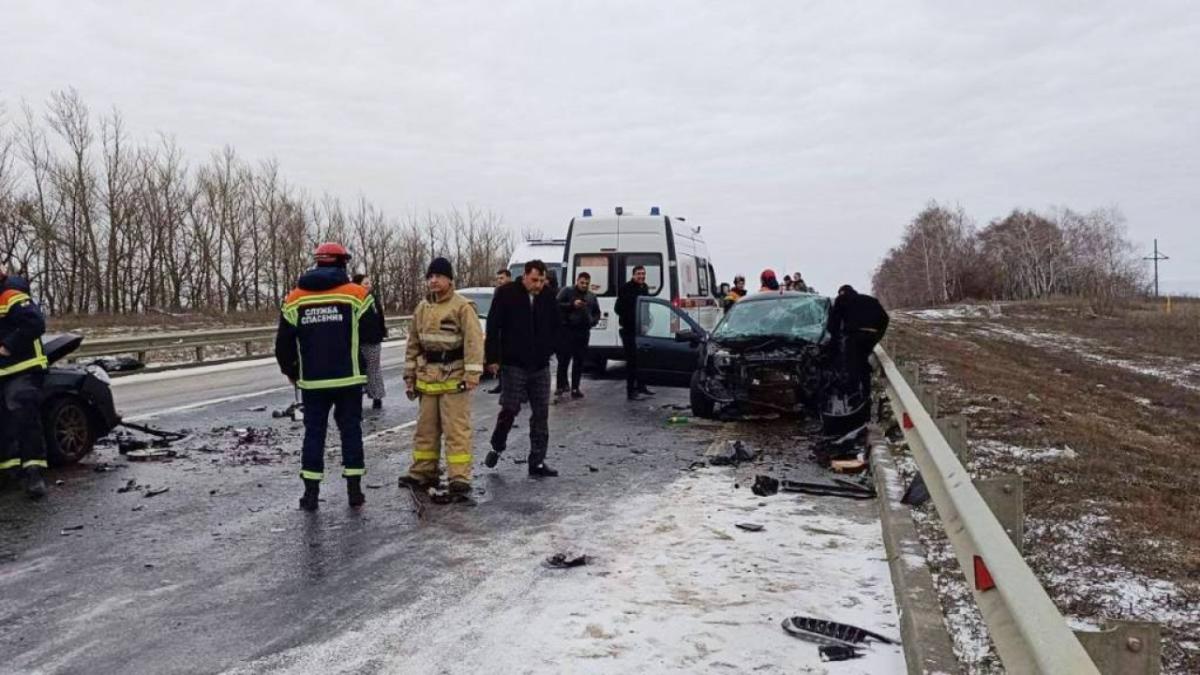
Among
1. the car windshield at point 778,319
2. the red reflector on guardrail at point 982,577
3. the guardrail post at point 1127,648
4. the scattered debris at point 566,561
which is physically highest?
the car windshield at point 778,319

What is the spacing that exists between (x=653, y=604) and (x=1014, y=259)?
123248mm

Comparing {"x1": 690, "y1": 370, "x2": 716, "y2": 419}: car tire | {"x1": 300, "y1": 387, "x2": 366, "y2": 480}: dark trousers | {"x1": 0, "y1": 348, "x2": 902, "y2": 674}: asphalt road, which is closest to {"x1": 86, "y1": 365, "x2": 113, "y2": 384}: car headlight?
{"x1": 0, "y1": 348, "x2": 902, "y2": 674}: asphalt road

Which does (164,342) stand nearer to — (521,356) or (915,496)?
(521,356)

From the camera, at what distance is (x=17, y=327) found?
6883mm

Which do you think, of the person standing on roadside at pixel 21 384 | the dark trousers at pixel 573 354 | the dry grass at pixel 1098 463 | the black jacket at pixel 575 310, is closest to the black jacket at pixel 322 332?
the person standing on roadside at pixel 21 384

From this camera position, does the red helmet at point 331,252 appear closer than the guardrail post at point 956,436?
No

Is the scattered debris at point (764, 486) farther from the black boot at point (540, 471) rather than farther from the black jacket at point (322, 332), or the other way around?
the black jacket at point (322, 332)

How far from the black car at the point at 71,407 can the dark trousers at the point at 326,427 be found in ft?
9.03

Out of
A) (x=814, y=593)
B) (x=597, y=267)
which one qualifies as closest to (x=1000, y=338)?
(x=597, y=267)

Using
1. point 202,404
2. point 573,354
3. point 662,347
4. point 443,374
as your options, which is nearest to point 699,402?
point 662,347

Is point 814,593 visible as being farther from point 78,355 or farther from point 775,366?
point 78,355

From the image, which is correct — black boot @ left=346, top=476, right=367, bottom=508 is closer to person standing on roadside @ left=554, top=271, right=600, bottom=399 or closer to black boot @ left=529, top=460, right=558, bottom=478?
black boot @ left=529, top=460, right=558, bottom=478

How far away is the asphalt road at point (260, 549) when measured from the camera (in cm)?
402

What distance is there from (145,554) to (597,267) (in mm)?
10522
